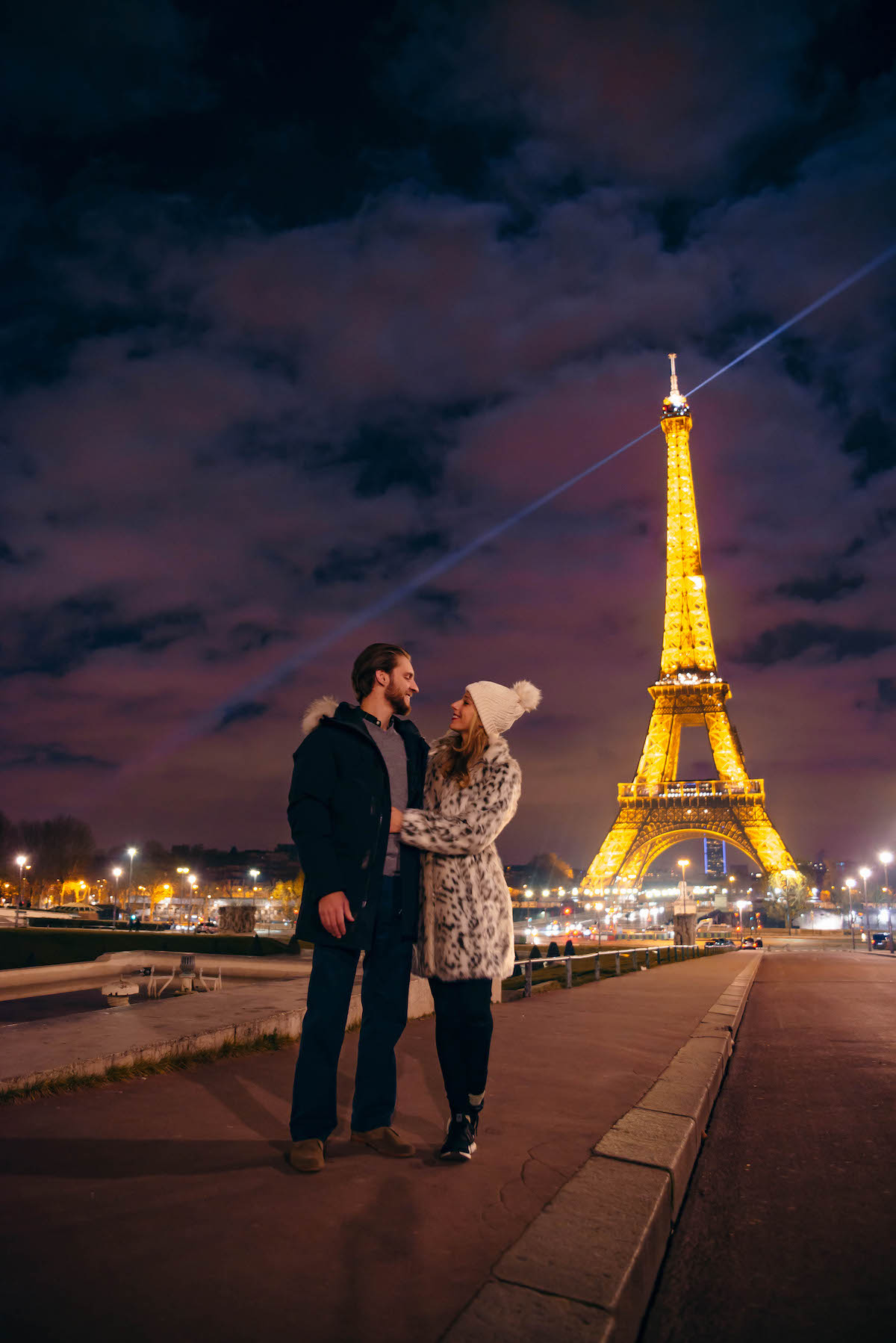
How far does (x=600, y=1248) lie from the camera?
7.86ft

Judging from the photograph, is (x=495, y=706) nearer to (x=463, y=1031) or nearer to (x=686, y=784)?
(x=463, y=1031)

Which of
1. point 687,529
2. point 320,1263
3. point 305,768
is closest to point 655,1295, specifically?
point 320,1263

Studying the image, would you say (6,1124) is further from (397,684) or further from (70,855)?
(70,855)

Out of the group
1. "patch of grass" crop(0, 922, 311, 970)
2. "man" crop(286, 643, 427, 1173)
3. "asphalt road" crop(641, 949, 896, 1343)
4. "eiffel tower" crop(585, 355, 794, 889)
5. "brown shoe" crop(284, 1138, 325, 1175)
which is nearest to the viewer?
"asphalt road" crop(641, 949, 896, 1343)

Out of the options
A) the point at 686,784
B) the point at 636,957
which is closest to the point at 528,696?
the point at 636,957

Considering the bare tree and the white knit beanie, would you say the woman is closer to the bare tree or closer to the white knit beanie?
the white knit beanie

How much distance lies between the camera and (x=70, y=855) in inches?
3115

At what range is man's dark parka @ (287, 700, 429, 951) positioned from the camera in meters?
3.41

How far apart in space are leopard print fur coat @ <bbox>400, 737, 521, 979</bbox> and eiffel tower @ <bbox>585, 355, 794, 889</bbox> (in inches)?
2281

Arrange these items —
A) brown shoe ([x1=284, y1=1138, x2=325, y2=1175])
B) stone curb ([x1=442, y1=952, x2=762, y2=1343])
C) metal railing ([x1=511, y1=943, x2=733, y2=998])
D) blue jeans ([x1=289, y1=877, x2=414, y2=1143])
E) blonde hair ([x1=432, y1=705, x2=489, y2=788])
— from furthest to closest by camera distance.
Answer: metal railing ([x1=511, y1=943, x2=733, y2=998]), blonde hair ([x1=432, y1=705, x2=489, y2=788]), blue jeans ([x1=289, y1=877, x2=414, y2=1143]), brown shoe ([x1=284, y1=1138, x2=325, y2=1175]), stone curb ([x1=442, y1=952, x2=762, y2=1343])

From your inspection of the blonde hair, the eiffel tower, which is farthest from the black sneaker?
the eiffel tower

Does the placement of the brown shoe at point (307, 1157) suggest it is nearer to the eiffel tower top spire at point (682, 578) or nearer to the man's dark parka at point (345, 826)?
the man's dark parka at point (345, 826)

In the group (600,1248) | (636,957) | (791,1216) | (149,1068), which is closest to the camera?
(600,1248)

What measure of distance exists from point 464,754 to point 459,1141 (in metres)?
1.57
